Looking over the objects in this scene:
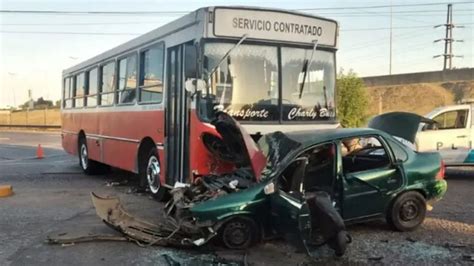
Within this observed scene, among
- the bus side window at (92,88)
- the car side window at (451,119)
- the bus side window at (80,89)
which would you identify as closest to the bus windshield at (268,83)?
the car side window at (451,119)

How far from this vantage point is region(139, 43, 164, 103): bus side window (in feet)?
33.2

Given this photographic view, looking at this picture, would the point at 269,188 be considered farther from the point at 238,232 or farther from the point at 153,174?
the point at 153,174

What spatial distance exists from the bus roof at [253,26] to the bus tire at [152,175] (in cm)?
216

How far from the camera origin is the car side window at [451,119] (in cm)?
1366

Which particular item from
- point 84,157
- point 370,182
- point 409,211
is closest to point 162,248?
point 370,182

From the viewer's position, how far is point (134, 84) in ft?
37.4

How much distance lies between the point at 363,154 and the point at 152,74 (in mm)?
4459

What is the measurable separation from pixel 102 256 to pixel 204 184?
1713 mm

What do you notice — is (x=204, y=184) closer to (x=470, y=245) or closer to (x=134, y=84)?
(x=470, y=245)

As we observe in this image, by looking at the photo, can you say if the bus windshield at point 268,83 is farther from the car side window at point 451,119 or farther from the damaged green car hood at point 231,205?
the car side window at point 451,119

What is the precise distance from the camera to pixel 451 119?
541 inches

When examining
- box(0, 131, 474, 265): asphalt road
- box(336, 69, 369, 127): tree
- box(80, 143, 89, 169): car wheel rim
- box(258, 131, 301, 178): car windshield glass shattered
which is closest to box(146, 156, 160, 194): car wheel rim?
box(0, 131, 474, 265): asphalt road

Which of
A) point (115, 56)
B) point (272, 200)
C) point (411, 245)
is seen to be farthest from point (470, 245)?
point (115, 56)

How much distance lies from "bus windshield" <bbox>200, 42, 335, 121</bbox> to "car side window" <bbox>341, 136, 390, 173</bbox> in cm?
132
